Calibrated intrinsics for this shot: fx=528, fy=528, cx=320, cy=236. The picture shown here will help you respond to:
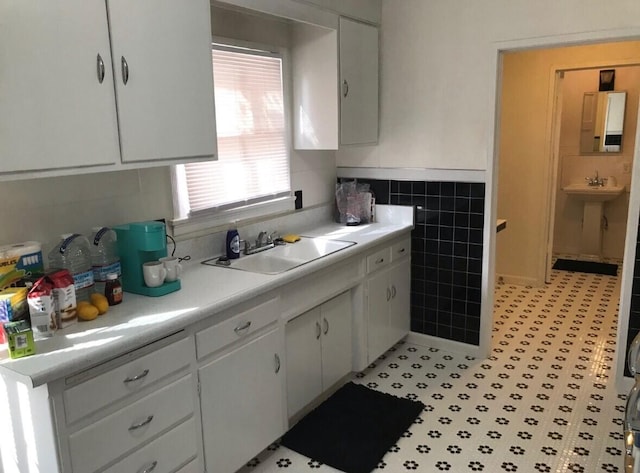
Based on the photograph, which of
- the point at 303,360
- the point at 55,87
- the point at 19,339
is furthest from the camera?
the point at 303,360

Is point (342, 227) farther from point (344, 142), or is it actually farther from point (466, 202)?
point (466, 202)

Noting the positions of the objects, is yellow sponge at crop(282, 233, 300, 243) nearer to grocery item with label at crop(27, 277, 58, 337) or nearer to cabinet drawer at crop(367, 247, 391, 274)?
cabinet drawer at crop(367, 247, 391, 274)

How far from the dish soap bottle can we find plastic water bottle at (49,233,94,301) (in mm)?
803

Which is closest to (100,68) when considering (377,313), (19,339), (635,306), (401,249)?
(19,339)

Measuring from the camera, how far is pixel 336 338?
120 inches

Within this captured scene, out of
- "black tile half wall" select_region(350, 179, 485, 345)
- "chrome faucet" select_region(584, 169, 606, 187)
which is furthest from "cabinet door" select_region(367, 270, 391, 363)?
"chrome faucet" select_region(584, 169, 606, 187)

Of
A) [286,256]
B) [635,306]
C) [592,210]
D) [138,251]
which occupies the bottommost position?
[635,306]

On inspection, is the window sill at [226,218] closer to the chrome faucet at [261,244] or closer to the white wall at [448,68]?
the chrome faucet at [261,244]

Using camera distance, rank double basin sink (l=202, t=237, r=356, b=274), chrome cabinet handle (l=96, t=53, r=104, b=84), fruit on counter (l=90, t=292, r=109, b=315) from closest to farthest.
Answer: chrome cabinet handle (l=96, t=53, r=104, b=84)
fruit on counter (l=90, t=292, r=109, b=315)
double basin sink (l=202, t=237, r=356, b=274)

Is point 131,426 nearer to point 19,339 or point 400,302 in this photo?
point 19,339

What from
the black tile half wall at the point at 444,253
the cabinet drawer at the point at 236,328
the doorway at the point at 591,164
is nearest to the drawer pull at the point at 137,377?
the cabinet drawer at the point at 236,328

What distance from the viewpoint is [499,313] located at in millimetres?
4371

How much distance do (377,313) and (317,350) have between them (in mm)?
642

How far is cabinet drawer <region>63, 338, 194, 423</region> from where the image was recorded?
5.27 ft
